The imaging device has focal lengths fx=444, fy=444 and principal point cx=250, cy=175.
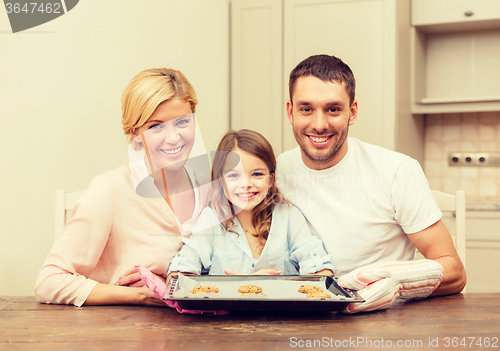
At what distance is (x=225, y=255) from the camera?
118 centimetres

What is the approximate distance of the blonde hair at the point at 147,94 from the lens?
1.13 m

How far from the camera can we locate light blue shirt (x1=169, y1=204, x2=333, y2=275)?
3.72ft

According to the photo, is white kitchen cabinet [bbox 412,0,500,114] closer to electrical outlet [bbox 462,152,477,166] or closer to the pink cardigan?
electrical outlet [bbox 462,152,477,166]

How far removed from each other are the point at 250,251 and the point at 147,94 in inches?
19.3

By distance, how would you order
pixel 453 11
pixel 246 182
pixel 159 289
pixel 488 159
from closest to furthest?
pixel 159 289
pixel 246 182
pixel 453 11
pixel 488 159

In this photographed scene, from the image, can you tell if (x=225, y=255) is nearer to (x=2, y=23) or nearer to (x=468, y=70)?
(x=2, y=23)

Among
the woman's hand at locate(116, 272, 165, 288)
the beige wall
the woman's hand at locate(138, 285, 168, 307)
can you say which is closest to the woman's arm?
the woman's hand at locate(138, 285, 168, 307)

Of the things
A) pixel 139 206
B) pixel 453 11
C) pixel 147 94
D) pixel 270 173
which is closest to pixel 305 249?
pixel 270 173

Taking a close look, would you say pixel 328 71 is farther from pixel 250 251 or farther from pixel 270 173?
pixel 250 251

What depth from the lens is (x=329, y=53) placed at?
245cm

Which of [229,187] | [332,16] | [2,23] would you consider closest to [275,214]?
[229,187]

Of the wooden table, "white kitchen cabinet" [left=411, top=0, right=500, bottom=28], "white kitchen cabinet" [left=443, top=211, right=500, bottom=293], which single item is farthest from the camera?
"white kitchen cabinet" [left=411, top=0, right=500, bottom=28]

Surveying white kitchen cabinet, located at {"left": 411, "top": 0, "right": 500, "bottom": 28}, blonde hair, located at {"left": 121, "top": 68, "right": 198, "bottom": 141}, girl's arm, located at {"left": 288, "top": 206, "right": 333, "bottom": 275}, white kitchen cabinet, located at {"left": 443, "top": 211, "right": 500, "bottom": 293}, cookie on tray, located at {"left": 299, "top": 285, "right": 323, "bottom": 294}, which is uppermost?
white kitchen cabinet, located at {"left": 411, "top": 0, "right": 500, "bottom": 28}

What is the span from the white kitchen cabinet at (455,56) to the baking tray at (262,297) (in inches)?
73.8
